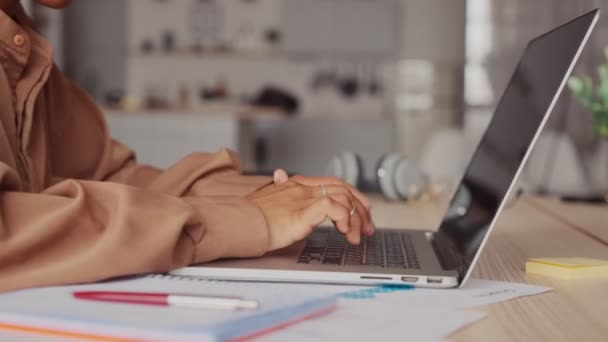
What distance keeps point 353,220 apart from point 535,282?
0.20m

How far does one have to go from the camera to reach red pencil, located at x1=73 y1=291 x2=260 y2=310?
23.3 inches

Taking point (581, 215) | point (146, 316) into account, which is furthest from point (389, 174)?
point (146, 316)

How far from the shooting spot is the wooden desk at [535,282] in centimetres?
62

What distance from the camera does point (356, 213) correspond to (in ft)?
2.77

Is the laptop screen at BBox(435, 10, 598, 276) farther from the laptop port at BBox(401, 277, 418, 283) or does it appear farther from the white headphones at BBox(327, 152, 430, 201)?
the white headphones at BBox(327, 152, 430, 201)

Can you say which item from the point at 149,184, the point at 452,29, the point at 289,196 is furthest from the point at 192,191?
the point at 452,29

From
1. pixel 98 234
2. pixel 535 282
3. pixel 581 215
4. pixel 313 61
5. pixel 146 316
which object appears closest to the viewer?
pixel 146 316

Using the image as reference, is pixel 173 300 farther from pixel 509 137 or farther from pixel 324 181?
pixel 509 137

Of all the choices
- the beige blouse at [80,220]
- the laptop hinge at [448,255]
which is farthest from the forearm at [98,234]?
the laptop hinge at [448,255]

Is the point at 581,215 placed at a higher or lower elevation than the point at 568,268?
lower

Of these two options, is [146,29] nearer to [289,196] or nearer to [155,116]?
[155,116]

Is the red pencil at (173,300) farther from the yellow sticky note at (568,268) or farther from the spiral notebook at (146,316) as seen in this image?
the yellow sticky note at (568,268)

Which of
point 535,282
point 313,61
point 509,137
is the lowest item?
point 313,61

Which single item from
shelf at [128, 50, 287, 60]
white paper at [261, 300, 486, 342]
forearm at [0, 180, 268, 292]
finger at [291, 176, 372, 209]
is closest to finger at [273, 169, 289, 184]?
finger at [291, 176, 372, 209]
